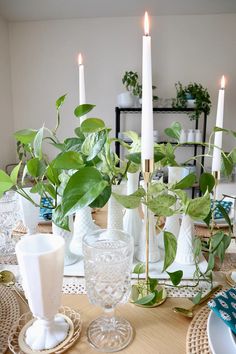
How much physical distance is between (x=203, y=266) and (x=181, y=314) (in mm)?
205

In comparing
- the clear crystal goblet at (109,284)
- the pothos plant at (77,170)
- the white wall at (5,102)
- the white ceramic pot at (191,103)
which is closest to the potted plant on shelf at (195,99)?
the white ceramic pot at (191,103)

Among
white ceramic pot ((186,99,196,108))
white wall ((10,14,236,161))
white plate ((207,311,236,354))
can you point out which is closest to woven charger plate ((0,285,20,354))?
white plate ((207,311,236,354))

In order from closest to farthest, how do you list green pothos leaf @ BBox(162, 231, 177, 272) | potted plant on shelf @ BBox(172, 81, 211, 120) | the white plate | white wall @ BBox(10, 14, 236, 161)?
1. the white plate
2. green pothos leaf @ BBox(162, 231, 177, 272)
3. potted plant on shelf @ BBox(172, 81, 211, 120)
4. white wall @ BBox(10, 14, 236, 161)

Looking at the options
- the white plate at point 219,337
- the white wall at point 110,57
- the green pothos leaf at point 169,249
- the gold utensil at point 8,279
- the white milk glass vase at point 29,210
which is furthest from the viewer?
the white wall at point 110,57

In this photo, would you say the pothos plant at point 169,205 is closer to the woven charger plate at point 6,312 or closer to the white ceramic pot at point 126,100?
the woven charger plate at point 6,312

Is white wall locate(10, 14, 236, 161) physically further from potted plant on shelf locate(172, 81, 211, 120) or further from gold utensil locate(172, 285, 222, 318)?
gold utensil locate(172, 285, 222, 318)

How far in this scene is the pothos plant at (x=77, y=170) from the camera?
56cm

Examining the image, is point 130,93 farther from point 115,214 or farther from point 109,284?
point 109,284

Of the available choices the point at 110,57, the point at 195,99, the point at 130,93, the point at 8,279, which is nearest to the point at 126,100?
the point at 130,93

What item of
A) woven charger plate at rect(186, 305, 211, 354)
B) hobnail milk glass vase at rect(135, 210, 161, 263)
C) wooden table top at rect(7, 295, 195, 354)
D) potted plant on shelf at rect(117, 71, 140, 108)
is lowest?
wooden table top at rect(7, 295, 195, 354)

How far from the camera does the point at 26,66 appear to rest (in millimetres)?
3068

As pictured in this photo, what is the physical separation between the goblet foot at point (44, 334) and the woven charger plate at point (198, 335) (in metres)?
0.23

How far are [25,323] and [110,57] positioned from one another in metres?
2.82

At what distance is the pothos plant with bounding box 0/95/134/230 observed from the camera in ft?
1.85
